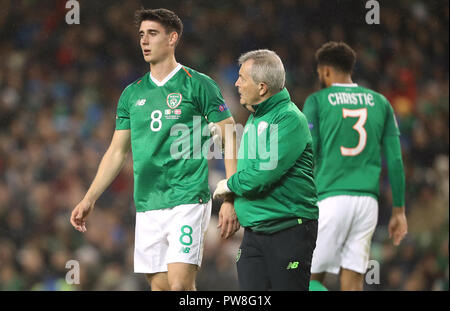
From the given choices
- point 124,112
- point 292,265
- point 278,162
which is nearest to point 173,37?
point 124,112

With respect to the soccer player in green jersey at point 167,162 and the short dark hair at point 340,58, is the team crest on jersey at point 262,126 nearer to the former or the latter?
the soccer player in green jersey at point 167,162

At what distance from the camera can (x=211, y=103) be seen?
13.9ft

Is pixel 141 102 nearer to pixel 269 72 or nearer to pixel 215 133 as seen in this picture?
pixel 215 133

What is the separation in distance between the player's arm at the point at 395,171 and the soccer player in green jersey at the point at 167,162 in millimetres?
1502

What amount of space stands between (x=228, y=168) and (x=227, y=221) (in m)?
0.52

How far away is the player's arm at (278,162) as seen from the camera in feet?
11.3

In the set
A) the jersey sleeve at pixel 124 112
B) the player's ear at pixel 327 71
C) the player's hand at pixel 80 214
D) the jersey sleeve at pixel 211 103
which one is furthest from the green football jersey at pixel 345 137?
Result: the player's hand at pixel 80 214

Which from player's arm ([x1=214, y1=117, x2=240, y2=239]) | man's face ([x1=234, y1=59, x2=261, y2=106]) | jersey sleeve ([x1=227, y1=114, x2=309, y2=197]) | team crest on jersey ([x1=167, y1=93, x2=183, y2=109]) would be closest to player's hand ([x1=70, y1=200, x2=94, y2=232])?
team crest on jersey ([x1=167, y1=93, x2=183, y2=109])

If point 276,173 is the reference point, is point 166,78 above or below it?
above

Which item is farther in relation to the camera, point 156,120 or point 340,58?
point 340,58

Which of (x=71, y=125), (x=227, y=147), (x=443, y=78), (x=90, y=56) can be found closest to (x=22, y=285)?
(x=71, y=125)

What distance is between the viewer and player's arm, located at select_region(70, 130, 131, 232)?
13.8 ft

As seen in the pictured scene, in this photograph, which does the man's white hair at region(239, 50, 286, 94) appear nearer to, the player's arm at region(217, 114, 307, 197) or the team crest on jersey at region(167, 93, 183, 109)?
the player's arm at region(217, 114, 307, 197)

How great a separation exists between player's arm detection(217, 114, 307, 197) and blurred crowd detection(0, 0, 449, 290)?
3.10 meters
